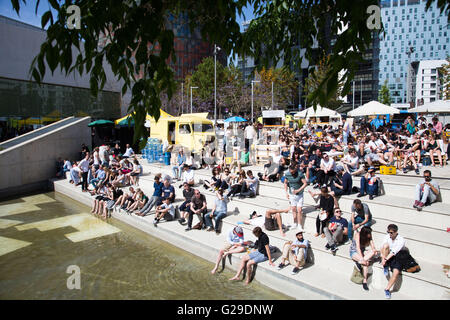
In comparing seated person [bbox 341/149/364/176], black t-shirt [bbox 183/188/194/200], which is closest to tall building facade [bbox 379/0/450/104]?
seated person [bbox 341/149/364/176]

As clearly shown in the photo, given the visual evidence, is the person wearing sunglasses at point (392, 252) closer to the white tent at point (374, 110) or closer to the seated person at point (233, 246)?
the seated person at point (233, 246)

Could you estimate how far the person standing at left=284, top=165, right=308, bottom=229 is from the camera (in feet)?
31.0

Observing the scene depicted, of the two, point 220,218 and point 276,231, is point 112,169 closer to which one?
point 220,218

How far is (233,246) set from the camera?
8547 mm

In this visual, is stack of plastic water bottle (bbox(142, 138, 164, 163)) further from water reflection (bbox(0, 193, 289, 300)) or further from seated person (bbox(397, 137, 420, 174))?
seated person (bbox(397, 137, 420, 174))

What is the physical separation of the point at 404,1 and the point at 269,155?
149m

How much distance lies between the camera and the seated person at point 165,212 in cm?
1140

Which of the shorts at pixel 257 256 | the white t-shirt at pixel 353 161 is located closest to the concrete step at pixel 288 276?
the shorts at pixel 257 256

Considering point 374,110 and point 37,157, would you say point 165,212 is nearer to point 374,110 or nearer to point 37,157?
point 37,157

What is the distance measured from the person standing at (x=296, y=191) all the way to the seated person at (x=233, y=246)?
1.87 m

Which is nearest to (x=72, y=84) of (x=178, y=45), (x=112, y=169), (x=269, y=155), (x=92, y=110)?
(x=92, y=110)

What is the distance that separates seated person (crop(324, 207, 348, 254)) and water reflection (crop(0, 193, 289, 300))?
1.81 m

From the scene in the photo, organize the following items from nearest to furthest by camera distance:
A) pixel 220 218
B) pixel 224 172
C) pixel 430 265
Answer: pixel 430 265
pixel 220 218
pixel 224 172
